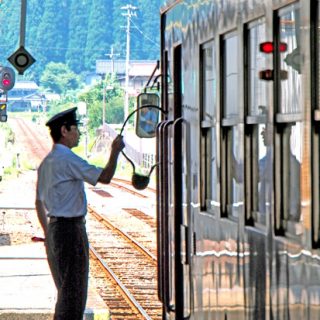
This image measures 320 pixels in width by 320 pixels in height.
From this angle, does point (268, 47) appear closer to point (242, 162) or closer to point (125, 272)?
point (242, 162)

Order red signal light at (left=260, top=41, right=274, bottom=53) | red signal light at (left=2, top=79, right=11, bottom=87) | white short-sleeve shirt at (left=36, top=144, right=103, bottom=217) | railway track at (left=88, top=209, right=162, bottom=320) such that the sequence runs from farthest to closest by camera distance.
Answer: red signal light at (left=2, top=79, right=11, bottom=87) → railway track at (left=88, top=209, right=162, bottom=320) → white short-sleeve shirt at (left=36, top=144, right=103, bottom=217) → red signal light at (left=260, top=41, right=274, bottom=53)

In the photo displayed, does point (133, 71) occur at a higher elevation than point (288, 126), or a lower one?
higher

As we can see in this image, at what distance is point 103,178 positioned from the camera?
27.3 ft

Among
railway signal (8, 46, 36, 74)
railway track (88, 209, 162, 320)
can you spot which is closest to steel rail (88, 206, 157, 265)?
railway track (88, 209, 162, 320)

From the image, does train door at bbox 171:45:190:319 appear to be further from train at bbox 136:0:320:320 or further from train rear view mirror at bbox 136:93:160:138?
train rear view mirror at bbox 136:93:160:138

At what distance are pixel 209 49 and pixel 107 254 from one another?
18.7 m

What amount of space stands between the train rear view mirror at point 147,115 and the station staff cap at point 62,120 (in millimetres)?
454

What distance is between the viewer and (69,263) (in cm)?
871

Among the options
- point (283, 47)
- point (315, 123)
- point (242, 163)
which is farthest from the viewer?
point (242, 163)

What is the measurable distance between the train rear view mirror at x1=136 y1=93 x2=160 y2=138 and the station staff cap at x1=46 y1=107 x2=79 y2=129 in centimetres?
45

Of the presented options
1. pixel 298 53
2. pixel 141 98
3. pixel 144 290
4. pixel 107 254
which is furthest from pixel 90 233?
pixel 298 53

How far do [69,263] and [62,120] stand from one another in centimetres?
91

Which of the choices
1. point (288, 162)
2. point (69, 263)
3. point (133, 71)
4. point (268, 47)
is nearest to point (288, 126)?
point (288, 162)

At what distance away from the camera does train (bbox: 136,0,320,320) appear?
4.75 m
